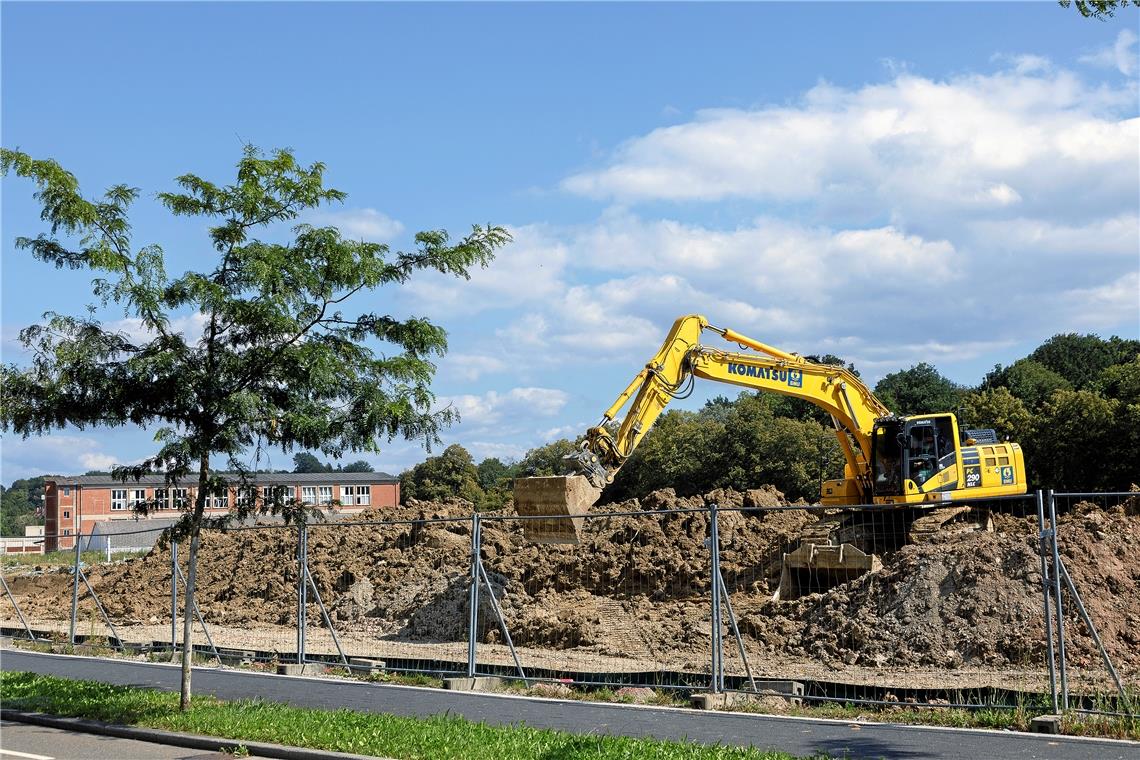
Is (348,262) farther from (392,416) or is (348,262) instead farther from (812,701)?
(812,701)

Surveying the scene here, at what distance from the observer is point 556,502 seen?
1866 cm

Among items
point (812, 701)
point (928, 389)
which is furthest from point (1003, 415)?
point (812, 701)

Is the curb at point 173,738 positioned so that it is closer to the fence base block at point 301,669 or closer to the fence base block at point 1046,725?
the fence base block at point 301,669

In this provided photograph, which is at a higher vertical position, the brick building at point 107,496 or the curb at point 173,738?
the brick building at point 107,496

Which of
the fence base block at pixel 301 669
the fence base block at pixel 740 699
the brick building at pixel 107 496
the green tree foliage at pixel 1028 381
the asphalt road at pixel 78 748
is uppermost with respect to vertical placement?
the green tree foliage at pixel 1028 381

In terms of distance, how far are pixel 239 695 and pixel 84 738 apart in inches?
89.1

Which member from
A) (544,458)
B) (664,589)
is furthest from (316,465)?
(664,589)

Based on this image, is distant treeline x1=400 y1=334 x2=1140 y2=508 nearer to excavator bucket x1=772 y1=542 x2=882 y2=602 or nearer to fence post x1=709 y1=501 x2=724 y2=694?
excavator bucket x1=772 y1=542 x2=882 y2=602

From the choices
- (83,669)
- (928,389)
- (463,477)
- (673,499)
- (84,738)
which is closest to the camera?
(84,738)

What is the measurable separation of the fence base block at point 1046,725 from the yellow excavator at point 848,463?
8314 millimetres

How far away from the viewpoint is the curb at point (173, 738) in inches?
400

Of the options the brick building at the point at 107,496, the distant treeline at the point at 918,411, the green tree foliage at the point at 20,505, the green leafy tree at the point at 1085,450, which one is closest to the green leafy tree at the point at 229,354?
the distant treeline at the point at 918,411

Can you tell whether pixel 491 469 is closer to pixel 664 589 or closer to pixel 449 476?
pixel 449 476

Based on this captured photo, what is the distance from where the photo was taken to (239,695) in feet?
44.8
